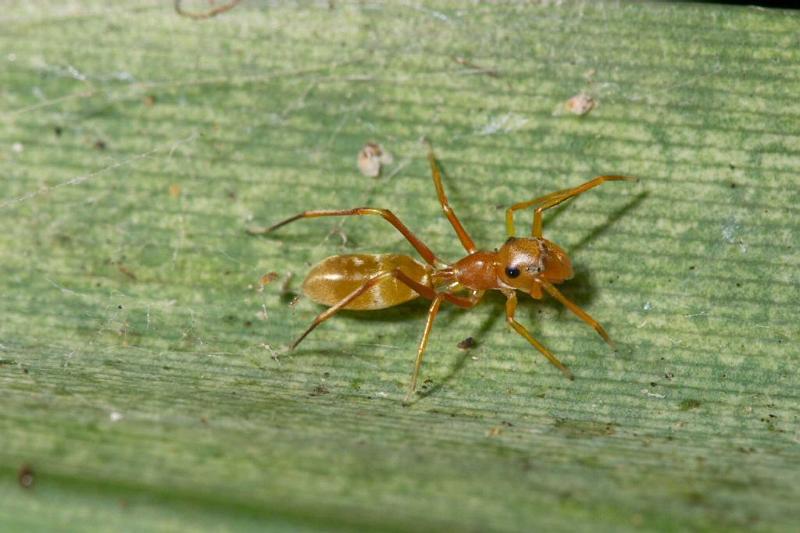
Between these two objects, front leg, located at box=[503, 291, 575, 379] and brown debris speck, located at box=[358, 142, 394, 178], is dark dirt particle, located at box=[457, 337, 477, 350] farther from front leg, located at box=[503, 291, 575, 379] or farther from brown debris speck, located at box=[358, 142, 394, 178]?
brown debris speck, located at box=[358, 142, 394, 178]

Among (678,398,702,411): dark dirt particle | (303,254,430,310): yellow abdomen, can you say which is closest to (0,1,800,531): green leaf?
(678,398,702,411): dark dirt particle

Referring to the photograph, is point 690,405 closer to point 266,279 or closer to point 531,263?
point 531,263

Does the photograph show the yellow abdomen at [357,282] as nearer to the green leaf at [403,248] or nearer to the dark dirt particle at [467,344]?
the green leaf at [403,248]

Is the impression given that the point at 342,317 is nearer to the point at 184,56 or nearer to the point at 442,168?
the point at 442,168

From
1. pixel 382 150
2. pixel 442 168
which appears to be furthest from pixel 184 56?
pixel 442 168

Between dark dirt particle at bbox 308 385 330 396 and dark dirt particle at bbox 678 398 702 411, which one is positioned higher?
dark dirt particle at bbox 678 398 702 411

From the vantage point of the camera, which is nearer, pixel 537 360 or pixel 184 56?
pixel 537 360
